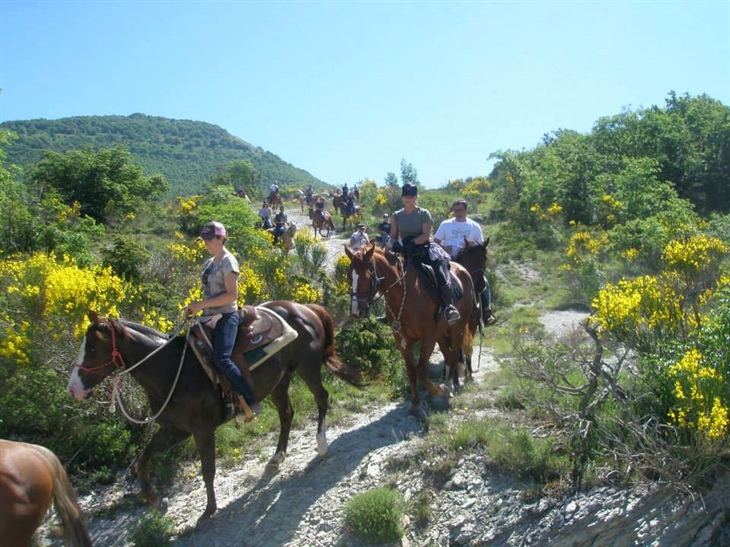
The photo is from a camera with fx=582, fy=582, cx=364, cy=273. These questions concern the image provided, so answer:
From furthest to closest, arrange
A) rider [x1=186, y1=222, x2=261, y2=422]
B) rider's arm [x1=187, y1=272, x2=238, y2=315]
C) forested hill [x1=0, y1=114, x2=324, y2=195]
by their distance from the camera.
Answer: forested hill [x1=0, y1=114, x2=324, y2=195] → rider [x1=186, y1=222, x2=261, y2=422] → rider's arm [x1=187, y1=272, x2=238, y2=315]

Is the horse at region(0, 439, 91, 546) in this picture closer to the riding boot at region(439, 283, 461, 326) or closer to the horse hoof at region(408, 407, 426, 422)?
the horse hoof at region(408, 407, 426, 422)

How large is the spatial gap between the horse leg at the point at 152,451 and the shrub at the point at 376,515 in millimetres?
1994

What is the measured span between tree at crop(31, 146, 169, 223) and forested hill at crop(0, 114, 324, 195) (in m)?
73.4

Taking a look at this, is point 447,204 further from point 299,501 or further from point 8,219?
point 299,501

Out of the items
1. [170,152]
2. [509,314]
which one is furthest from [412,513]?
[170,152]

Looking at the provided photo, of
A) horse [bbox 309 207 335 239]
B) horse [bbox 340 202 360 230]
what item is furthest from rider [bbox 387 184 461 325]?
horse [bbox 340 202 360 230]

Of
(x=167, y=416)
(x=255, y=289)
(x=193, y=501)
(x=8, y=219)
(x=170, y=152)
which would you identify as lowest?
(x=193, y=501)

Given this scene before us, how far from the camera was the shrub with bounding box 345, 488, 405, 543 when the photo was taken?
575 centimetres

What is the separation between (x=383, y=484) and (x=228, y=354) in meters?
2.25

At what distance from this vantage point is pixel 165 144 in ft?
460

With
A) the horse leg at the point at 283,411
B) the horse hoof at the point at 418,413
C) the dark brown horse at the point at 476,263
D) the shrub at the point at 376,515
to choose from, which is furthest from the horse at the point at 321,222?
the shrub at the point at 376,515

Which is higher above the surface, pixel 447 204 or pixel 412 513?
pixel 447 204

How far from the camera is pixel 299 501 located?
21.4 ft

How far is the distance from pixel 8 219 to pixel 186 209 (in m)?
12.7
